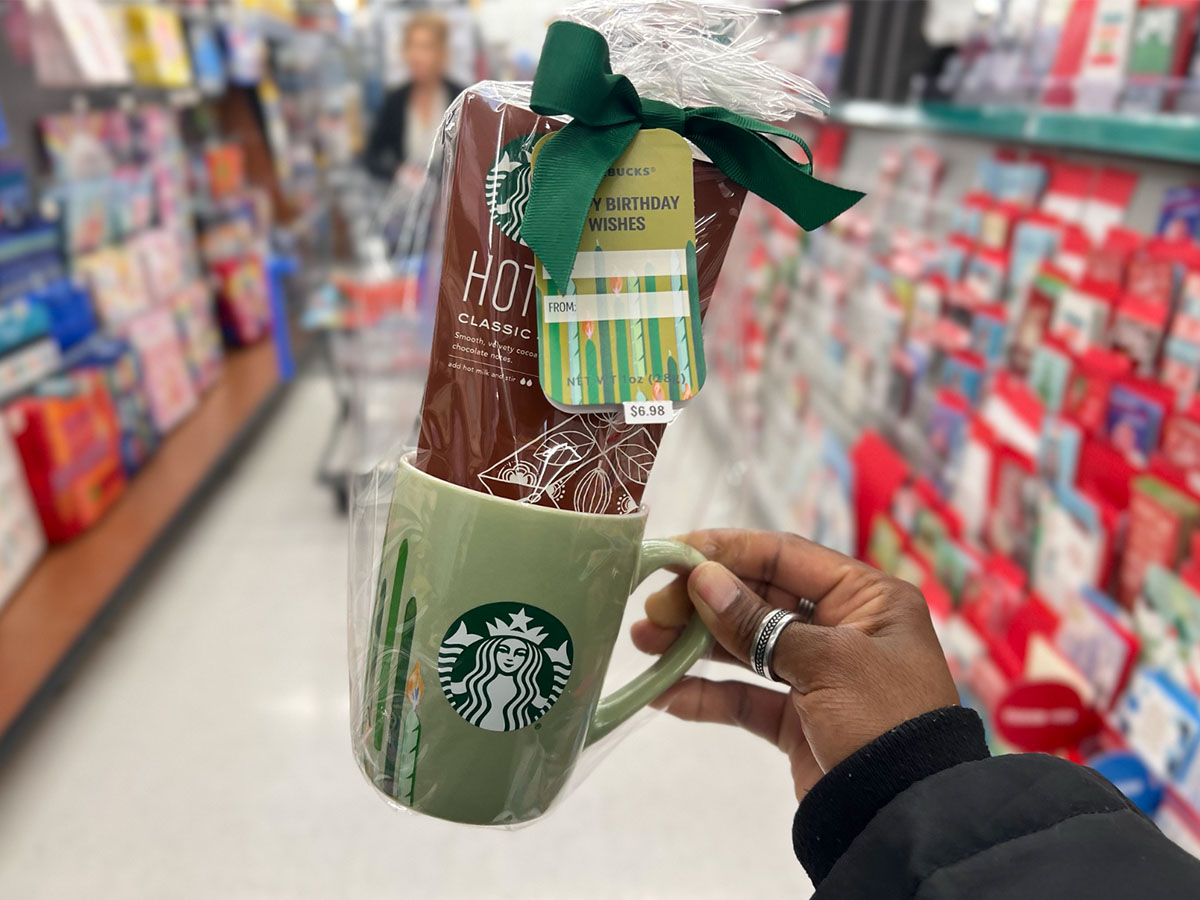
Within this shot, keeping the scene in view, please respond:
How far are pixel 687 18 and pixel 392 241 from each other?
8.81ft

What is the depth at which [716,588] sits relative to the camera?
548 millimetres

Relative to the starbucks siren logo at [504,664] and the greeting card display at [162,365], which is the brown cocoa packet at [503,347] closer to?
the starbucks siren logo at [504,664]

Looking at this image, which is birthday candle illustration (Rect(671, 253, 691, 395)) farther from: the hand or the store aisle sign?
the store aisle sign

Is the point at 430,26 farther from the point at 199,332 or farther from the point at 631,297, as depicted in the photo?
the point at 631,297

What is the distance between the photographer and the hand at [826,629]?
1.74ft

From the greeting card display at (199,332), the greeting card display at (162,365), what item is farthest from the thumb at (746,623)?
the greeting card display at (199,332)

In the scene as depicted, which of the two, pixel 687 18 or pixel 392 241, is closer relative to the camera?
pixel 687 18

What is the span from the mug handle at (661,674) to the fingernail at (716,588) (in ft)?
0.06

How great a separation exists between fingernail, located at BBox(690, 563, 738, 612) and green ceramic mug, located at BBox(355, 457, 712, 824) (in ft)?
0.07

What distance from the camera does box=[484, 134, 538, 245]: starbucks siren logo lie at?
459 millimetres

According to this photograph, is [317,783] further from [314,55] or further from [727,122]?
[314,55]

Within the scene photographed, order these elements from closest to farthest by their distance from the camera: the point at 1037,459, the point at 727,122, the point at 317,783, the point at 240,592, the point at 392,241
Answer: the point at 727,122 < the point at 1037,459 < the point at 317,783 < the point at 240,592 < the point at 392,241

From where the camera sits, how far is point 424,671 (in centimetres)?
51

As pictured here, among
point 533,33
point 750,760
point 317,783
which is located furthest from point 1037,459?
point 533,33
